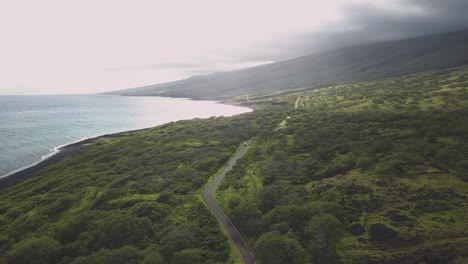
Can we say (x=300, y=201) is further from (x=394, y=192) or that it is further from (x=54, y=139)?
(x=54, y=139)

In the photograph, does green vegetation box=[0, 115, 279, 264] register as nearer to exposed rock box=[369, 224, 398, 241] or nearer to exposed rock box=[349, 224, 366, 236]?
exposed rock box=[349, 224, 366, 236]

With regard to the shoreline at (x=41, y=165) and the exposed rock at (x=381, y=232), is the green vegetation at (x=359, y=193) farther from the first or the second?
the shoreline at (x=41, y=165)

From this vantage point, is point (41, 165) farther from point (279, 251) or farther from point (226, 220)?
point (279, 251)

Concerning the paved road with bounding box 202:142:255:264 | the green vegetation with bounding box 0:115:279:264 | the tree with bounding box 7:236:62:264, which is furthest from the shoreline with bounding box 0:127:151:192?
the paved road with bounding box 202:142:255:264

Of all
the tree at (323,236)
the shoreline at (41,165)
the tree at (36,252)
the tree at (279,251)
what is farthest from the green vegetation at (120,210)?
the tree at (323,236)

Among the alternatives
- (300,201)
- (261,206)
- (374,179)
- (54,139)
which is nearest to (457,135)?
(374,179)

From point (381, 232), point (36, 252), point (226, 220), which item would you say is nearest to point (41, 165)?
point (36, 252)
